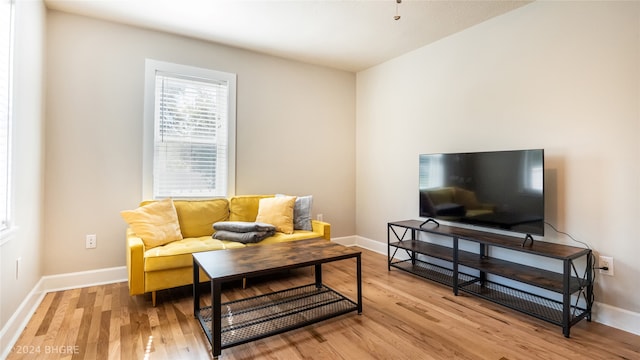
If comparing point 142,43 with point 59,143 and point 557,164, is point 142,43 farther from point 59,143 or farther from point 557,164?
point 557,164

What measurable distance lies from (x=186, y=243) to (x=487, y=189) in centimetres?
272

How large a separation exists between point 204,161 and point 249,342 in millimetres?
2169

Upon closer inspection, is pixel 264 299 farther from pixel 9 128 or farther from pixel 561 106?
pixel 561 106

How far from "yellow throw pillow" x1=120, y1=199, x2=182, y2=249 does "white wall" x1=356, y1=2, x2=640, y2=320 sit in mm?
2609

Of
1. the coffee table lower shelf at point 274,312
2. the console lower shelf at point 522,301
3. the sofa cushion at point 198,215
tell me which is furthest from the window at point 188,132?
the console lower shelf at point 522,301

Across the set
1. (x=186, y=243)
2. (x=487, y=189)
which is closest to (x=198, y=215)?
(x=186, y=243)

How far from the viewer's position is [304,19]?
298cm

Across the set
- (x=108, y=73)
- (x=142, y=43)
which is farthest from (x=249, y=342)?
(x=142, y=43)

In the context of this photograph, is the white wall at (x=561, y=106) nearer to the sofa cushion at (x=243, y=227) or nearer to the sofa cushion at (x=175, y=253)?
the sofa cushion at (x=243, y=227)

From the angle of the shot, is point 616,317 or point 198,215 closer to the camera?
point 616,317

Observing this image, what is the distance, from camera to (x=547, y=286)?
7.24 feet

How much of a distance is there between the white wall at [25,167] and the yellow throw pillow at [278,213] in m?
1.88

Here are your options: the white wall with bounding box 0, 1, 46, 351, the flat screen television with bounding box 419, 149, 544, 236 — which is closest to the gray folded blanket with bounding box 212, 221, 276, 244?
the white wall with bounding box 0, 1, 46, 351

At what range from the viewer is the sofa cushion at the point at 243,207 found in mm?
3451
